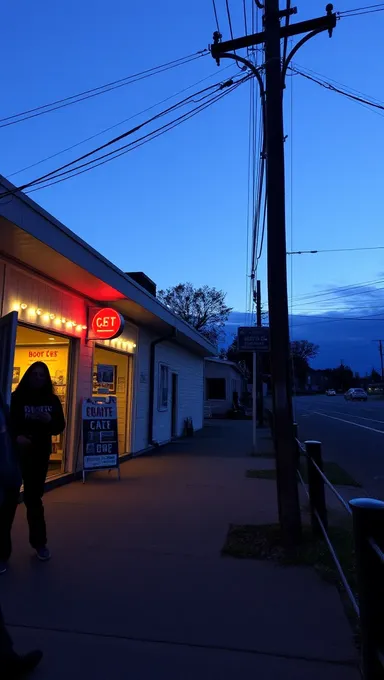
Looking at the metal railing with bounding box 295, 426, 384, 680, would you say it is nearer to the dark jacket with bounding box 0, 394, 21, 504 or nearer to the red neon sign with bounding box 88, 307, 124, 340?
the dark jacket with bounding box 0, 394, 21, 504

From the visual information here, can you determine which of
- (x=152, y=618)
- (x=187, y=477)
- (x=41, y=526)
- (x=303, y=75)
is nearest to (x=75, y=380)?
(x=187, y=477)

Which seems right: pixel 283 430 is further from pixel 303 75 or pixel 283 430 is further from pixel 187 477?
pixel 303 75

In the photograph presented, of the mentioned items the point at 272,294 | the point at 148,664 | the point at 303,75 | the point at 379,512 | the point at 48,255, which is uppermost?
the point at 303,75

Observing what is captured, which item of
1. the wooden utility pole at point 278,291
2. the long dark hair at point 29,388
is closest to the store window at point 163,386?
the wooden utility pole at point 278,291

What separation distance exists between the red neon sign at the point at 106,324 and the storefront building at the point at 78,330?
2cm

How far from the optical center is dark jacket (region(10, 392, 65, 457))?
4234mm

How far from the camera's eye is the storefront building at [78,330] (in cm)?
560

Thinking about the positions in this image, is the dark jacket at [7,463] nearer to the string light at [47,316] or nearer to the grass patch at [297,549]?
the grass patch at [297,549]


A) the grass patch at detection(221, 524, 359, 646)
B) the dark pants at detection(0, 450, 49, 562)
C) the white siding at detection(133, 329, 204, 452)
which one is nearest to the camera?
the grass patch at detection(221, 524, 359, 646)

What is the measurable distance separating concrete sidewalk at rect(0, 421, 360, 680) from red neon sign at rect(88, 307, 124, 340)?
10.9 ft

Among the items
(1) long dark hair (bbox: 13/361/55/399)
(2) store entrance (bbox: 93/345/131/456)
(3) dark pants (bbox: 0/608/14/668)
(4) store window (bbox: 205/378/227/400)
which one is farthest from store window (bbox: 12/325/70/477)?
(4) store window (bbox: 205/378/227/400)

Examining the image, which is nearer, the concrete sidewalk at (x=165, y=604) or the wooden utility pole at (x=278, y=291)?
the concrete sidewalk at (x=165, y=604)

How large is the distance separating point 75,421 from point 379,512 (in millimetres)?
6914

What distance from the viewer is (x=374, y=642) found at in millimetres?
2127
